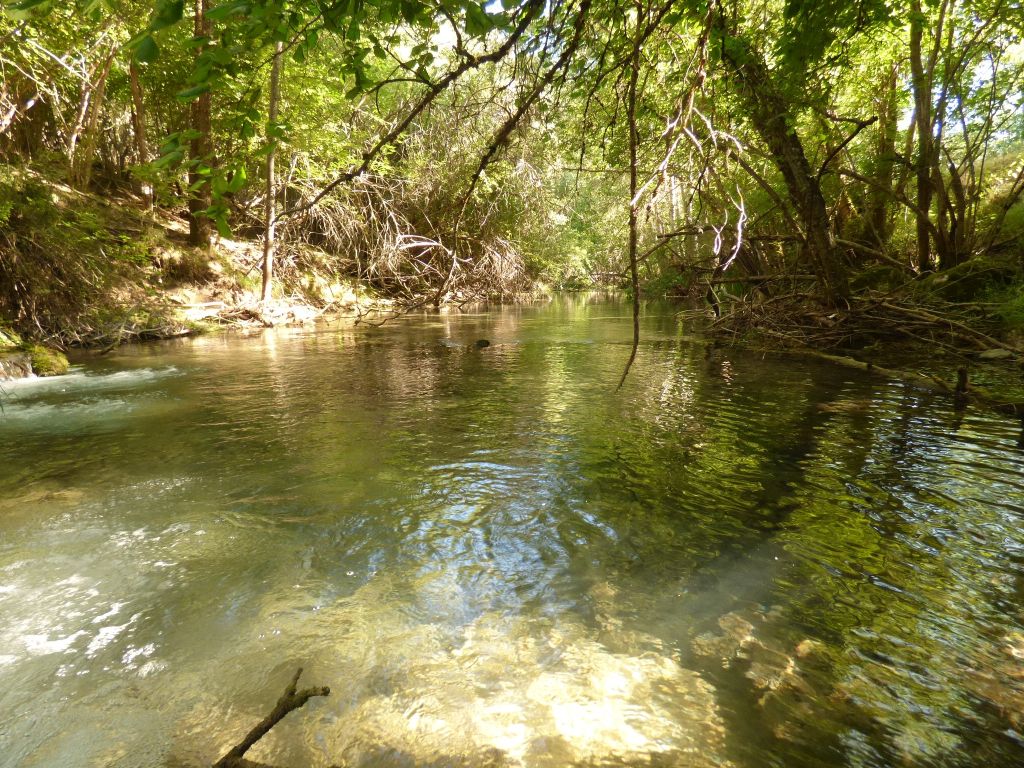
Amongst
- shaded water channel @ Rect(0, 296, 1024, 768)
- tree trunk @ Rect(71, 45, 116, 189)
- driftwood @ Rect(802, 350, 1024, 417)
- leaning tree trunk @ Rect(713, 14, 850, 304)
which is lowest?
shaded water channel @ Rect(0, 296, 1024, 768)

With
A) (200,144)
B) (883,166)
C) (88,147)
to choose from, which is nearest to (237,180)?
(883,166)

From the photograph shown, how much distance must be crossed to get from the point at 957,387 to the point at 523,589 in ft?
17.6

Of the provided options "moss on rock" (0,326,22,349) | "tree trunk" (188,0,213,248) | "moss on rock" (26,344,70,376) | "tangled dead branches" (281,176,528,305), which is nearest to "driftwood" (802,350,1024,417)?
"tree trunk" (188,0,213,248)

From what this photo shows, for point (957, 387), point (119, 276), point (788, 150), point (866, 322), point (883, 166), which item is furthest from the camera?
point (119, 276)

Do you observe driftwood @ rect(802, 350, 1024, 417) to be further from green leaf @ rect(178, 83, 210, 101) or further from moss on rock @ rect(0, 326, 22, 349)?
moss on rock @ rect(0, 326, 22, 349)

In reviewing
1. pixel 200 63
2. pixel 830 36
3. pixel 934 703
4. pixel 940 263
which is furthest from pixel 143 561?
pixel 940 263

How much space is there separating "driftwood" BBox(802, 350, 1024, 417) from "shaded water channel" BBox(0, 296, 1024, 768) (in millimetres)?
441

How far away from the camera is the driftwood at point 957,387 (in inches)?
193

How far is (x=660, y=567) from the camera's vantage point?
2650mm

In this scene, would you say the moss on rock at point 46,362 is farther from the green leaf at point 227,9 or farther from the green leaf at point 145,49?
the green leaf at point 227,9

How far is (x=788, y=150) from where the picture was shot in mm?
6672

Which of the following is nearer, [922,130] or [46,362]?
[46,362]

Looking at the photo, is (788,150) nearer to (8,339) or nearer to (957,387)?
(957,387)

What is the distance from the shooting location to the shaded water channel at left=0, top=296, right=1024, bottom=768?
1.73 metres
